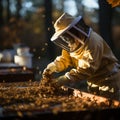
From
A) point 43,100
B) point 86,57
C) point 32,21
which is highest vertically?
point 32,21

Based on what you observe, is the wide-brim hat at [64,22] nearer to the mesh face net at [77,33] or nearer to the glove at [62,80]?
the mesh face net at [77,33]

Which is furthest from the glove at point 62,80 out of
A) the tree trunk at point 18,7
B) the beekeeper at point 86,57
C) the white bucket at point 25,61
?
the tree trunk at point 18,7

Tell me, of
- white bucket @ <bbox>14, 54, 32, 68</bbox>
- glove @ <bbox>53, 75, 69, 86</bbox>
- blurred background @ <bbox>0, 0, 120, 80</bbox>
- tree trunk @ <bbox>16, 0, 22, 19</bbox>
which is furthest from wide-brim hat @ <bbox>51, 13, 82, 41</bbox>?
tree trunk @ <bbox>16, 0, 22, 19</bbox>

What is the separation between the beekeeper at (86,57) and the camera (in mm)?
5531

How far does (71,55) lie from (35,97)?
113 centimetres

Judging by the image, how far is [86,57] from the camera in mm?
5516

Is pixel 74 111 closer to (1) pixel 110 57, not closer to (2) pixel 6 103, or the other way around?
(2) pixel 6 103

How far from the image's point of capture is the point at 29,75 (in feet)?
26.1

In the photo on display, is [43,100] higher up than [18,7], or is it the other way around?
[18,7]

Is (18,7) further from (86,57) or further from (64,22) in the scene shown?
(86,57)

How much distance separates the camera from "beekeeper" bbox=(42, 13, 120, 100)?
18.1ft

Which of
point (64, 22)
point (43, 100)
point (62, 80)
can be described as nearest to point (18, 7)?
point (64, 22)

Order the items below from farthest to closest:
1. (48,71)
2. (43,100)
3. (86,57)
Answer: (48,71) → (86,57) → (43,100)

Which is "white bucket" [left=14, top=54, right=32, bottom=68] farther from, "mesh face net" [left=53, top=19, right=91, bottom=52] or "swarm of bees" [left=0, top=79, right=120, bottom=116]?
"mesh face net" [left=53, top=19, right=91, bottom=52]
